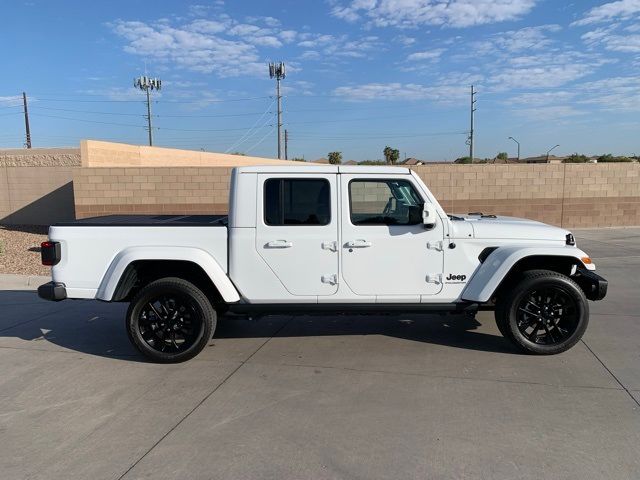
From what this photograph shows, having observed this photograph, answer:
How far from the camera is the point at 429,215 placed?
15.9 ft

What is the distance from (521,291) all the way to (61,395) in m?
4.27

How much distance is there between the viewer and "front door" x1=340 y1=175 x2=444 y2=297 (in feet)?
16.3

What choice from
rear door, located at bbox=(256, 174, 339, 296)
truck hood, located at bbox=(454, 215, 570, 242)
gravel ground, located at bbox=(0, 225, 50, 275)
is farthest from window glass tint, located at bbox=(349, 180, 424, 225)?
gravel ground, located at bbox=(0, 225, 50, 275)

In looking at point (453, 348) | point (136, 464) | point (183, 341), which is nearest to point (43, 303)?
point (183, 341)

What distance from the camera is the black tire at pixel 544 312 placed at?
16.0 ft

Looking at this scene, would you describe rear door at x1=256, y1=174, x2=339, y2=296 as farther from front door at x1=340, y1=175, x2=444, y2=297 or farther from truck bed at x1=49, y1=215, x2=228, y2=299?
truck bed at x1=49, y1=215, x2=228, y2=299

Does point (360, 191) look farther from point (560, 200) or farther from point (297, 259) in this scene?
point (560, 200)

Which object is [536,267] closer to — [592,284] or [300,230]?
[592,284]

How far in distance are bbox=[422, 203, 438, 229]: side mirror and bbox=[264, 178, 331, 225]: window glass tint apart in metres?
0.92

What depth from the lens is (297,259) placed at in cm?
497

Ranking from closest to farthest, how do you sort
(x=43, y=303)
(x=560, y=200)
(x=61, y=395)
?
1. (x=61, y=395)
2. (x=43, y=303)
3. (x=560, y=200)

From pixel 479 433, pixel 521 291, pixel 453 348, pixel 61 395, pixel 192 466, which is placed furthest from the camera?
pixel 453 348

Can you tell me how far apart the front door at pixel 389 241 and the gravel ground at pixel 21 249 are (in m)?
7.81

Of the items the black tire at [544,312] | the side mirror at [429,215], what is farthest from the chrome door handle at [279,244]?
the black tire at [544,312]
